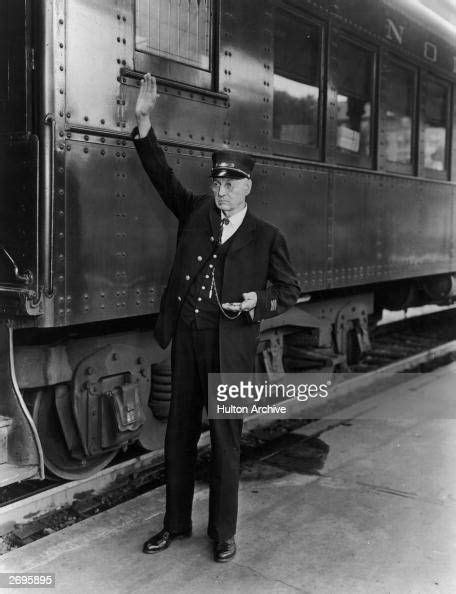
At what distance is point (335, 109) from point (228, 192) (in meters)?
2.71

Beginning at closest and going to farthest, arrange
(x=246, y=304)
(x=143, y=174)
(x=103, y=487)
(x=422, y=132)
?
(x=246, y=304)
(x=143, y=174)
(x=103, y=487)
(x=422, y=132)

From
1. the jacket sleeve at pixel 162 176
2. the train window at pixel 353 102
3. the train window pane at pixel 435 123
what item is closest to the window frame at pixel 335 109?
the train window at pixel 353 102

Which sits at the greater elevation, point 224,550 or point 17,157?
point 17,157

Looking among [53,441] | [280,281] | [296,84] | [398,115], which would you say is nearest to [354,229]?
[296,84]

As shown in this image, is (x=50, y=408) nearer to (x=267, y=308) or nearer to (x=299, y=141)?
(x=267, y=308)

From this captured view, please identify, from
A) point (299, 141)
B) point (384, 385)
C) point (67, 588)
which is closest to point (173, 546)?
point (67, 588)

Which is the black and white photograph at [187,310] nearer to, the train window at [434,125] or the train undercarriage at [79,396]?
the train undercarriage at [79,396]

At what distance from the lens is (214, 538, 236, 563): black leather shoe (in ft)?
10.5

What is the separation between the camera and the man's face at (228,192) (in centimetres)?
317

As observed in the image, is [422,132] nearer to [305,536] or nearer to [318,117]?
[318,117]

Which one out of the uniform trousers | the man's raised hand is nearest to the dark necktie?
the uniform trousers

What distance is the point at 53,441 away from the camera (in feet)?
13.1

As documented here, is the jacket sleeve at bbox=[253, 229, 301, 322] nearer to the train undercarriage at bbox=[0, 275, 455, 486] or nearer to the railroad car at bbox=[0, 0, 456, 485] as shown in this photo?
the railroad car at bbox=[0, 0, 456, 485]

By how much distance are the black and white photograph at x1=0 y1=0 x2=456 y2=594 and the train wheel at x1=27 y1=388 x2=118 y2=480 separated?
15 millimetres
